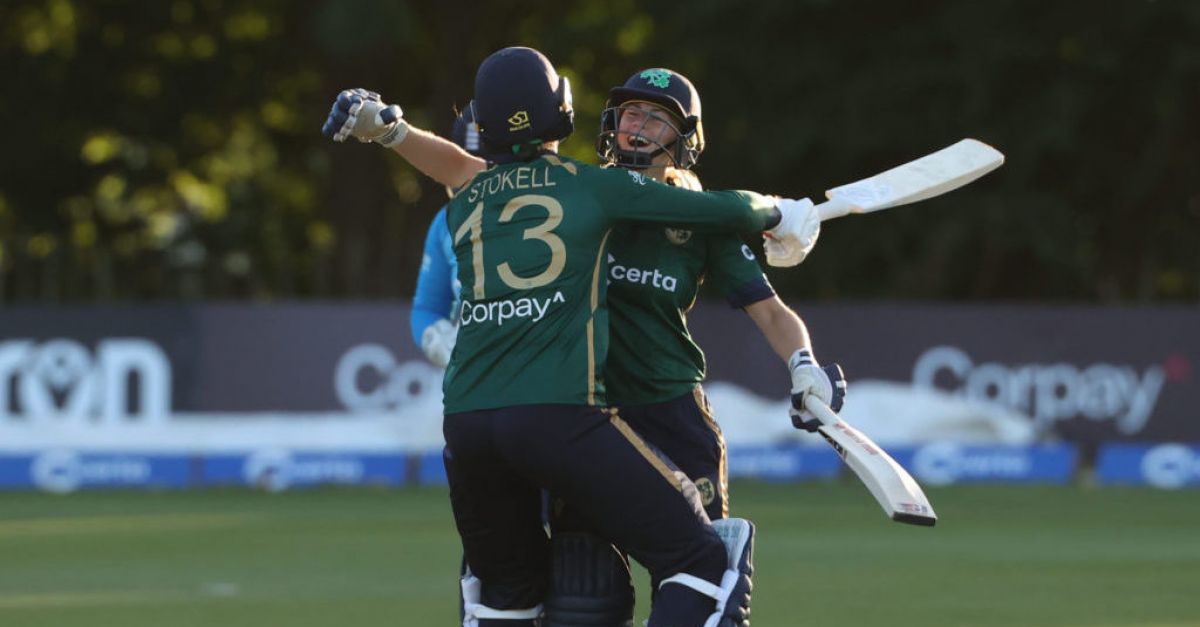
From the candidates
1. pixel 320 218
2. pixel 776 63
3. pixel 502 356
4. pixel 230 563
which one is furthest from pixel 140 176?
pixel 502 356

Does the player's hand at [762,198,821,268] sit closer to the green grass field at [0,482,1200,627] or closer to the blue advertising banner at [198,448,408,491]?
the green grass field at [0,482,1200,627]

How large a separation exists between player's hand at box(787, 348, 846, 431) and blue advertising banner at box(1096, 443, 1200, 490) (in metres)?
12.1

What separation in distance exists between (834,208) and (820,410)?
23.9 inches

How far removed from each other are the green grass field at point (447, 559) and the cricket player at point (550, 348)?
10.9ft

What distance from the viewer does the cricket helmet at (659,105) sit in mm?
5953

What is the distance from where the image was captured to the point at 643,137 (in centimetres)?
595

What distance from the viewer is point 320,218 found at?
29.8 metres

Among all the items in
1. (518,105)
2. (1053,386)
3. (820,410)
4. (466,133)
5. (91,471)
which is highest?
(466,133)

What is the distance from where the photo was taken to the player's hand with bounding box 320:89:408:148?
228 inches

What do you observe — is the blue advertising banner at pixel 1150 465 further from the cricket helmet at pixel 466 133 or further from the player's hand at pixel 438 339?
the cricket helmet at pixel 466 133

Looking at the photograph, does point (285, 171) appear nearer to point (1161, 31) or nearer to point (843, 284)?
point (843, 284)

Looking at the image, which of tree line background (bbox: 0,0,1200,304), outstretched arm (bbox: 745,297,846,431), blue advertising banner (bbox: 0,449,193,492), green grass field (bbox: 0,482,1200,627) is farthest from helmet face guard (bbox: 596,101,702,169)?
tree line background (bbox: 0,0,1200,304)

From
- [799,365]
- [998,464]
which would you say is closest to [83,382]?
[998,464]

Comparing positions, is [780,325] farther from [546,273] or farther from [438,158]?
[438,158]
